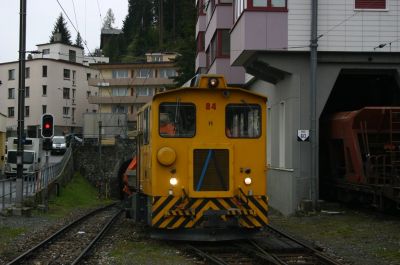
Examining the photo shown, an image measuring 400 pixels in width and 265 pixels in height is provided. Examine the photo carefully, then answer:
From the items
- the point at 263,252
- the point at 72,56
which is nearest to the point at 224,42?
the point at 263,252

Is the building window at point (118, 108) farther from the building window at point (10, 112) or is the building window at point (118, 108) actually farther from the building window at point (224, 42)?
the building window at point (224, 42)

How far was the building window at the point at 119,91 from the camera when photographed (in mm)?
87750

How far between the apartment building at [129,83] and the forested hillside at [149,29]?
18.8 feet

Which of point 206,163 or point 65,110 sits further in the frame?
point 65,110

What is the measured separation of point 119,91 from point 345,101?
67574mm

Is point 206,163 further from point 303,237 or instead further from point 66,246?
point 66,246

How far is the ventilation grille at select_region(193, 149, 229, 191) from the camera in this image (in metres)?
11.8

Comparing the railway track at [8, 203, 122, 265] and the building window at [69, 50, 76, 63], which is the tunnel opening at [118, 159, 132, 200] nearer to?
the railway track at [8, 203, 122, 265]

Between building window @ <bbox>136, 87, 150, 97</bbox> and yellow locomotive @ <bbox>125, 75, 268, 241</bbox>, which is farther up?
building window @ <bbox>136, 87, 150, 97</bbox>

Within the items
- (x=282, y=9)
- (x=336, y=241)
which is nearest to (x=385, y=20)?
(x=282, y=9)

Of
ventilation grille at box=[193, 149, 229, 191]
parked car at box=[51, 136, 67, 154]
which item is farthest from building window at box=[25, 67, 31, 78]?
ventilation grille at box=[193, 149, 229, 191]

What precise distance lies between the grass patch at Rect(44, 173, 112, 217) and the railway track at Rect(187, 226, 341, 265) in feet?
33.7

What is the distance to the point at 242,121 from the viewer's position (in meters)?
12.2

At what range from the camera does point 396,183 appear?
51.4 feet
